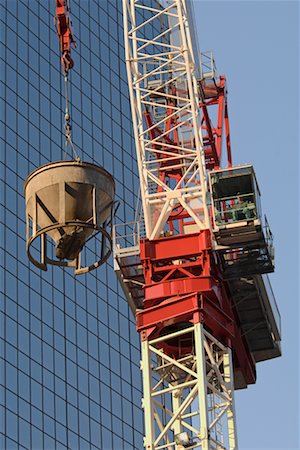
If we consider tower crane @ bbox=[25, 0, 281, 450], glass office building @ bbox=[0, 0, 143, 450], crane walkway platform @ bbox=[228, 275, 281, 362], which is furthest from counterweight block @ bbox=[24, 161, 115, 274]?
glass office building @ bbox=[0, 0, 143, 450]

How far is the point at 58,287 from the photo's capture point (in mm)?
108812

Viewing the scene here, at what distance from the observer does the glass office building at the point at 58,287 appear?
101 m

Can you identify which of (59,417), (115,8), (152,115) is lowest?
(59,417)

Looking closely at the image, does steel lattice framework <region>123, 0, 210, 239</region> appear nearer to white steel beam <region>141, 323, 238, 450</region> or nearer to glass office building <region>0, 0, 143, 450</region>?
white steel beam <region>141, 323, 238, 450</region>

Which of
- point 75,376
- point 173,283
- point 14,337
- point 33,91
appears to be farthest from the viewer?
point 33,91

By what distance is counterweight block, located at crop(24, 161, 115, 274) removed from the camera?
113 ft

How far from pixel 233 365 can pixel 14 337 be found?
3744cm

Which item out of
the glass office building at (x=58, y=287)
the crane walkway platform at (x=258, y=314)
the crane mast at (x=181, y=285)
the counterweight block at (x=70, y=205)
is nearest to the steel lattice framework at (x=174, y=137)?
the crane mast at (x=181, y=285)

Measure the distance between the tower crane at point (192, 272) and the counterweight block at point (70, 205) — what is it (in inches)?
922

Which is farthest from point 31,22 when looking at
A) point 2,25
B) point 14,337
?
point 14,337

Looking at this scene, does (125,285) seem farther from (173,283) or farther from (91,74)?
(91,74)

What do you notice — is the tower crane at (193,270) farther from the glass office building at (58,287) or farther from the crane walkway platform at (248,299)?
the glass office building at (58,287)

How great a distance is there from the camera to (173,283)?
61.0 meters

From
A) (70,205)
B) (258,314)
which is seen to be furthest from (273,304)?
(70,205)
